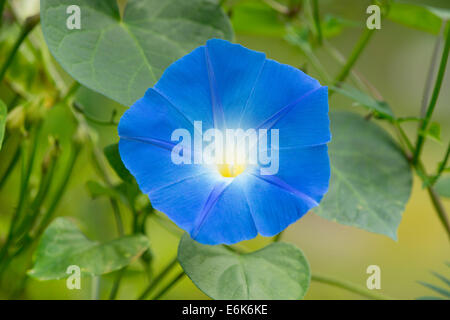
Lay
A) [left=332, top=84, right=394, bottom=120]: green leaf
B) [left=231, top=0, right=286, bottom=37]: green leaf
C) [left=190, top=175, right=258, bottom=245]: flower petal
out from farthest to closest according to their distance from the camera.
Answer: [left=231, top=0, right=286, bottom=37]: green leaf, [left=332, top=84, right=394, bottom=120]: green leaf, [left=190, top=175, right=258, bottom=245]: flower petal

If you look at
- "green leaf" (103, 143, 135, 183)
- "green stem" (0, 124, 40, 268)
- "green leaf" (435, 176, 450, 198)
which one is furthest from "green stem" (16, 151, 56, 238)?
"green leaf" (435, 176, 450, 198)

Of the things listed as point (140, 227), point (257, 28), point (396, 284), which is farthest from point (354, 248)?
point (140, 227)

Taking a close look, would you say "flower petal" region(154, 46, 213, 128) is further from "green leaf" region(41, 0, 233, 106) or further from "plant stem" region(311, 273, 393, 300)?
"plant stem" region(311, 273, 393, 300)

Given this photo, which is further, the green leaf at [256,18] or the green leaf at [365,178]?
the green leaf at [256,18]

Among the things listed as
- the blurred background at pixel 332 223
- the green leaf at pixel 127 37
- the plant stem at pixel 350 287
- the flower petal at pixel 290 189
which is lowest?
the blurred background at pixel 332 223

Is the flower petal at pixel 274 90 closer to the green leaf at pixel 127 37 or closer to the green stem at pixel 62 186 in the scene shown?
the green leaf at pixel 127 37

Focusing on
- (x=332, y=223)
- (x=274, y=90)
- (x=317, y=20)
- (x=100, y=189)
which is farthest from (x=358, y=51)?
(x=332, y=223)

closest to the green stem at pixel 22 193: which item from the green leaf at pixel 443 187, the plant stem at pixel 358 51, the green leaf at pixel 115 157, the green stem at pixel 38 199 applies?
the green stem at pixel 38 199
